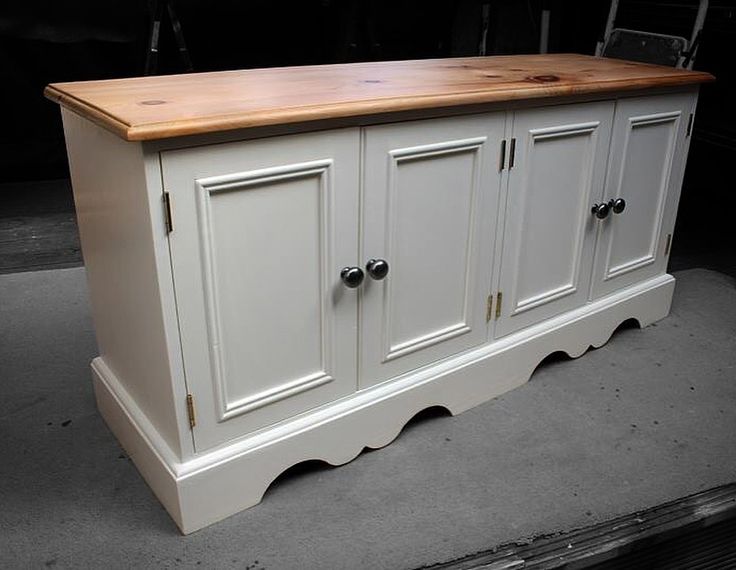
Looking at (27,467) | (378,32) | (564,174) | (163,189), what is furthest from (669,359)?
(378,32)

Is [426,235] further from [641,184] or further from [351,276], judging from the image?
[641,184]

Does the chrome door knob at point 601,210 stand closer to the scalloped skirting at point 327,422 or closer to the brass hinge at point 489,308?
the scalloped skirting at point 327,422

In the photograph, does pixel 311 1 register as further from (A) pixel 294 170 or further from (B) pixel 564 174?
(A) pixel 294 170

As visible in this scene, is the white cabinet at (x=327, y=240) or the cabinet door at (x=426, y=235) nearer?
the white cabinet at (x=327, y=240)

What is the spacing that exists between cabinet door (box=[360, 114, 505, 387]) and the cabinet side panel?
1.36 ft

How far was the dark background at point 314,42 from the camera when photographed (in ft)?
9.98

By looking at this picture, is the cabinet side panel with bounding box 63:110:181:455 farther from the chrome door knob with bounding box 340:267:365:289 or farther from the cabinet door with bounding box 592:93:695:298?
the cabinet door with bounding box 592:93:695:298

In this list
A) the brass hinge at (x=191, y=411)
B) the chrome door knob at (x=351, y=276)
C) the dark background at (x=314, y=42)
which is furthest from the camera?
the dark background at (x=314, y=42)

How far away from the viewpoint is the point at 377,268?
1.41m

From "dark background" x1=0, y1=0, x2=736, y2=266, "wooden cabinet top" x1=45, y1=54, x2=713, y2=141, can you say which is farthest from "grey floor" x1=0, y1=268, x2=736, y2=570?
"dark background" x1=0, y1=0, x2=736, y2=266

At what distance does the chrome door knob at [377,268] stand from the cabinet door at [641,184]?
744mm

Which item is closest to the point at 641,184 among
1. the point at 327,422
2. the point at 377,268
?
the point at 377,268

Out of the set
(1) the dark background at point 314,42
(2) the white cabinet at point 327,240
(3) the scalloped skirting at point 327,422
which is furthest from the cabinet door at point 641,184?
(1) the dark background at point 314,42

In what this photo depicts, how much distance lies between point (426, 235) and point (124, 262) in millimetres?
606
